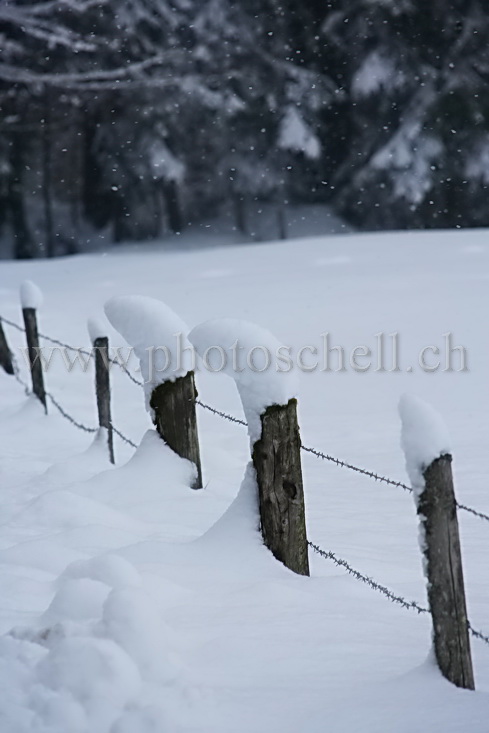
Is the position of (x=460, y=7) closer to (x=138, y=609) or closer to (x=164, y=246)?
(x=164, y=246)

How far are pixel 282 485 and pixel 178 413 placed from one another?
1.25m

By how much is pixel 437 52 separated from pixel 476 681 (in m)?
24.8

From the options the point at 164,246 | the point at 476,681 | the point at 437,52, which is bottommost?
the point at 164,246

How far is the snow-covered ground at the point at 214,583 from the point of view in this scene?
2.76 metres

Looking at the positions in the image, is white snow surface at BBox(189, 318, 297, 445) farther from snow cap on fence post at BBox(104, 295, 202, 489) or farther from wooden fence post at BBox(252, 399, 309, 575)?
snow cap on fence post at BBox(104, 295, 202, 489)

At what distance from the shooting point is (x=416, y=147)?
79.3 feet

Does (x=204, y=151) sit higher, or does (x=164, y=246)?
(x=204, y=151)

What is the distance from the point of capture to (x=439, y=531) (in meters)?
2.93

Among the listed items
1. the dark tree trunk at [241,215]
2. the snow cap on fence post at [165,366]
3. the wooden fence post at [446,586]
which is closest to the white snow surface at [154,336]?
the snow cap on fence post at [165,366]

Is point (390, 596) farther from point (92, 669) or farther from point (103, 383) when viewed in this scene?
point (103, 383)

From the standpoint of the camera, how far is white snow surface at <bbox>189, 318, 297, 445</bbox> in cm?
376

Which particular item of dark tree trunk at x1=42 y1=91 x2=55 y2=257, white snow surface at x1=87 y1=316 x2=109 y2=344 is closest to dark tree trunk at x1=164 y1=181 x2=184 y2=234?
dark tree trunk at x1=42 y1=91 x2=55 y2=257

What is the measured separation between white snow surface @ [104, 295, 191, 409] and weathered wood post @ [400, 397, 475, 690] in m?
2.10

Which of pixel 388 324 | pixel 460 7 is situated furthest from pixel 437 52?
pixel 388 324
